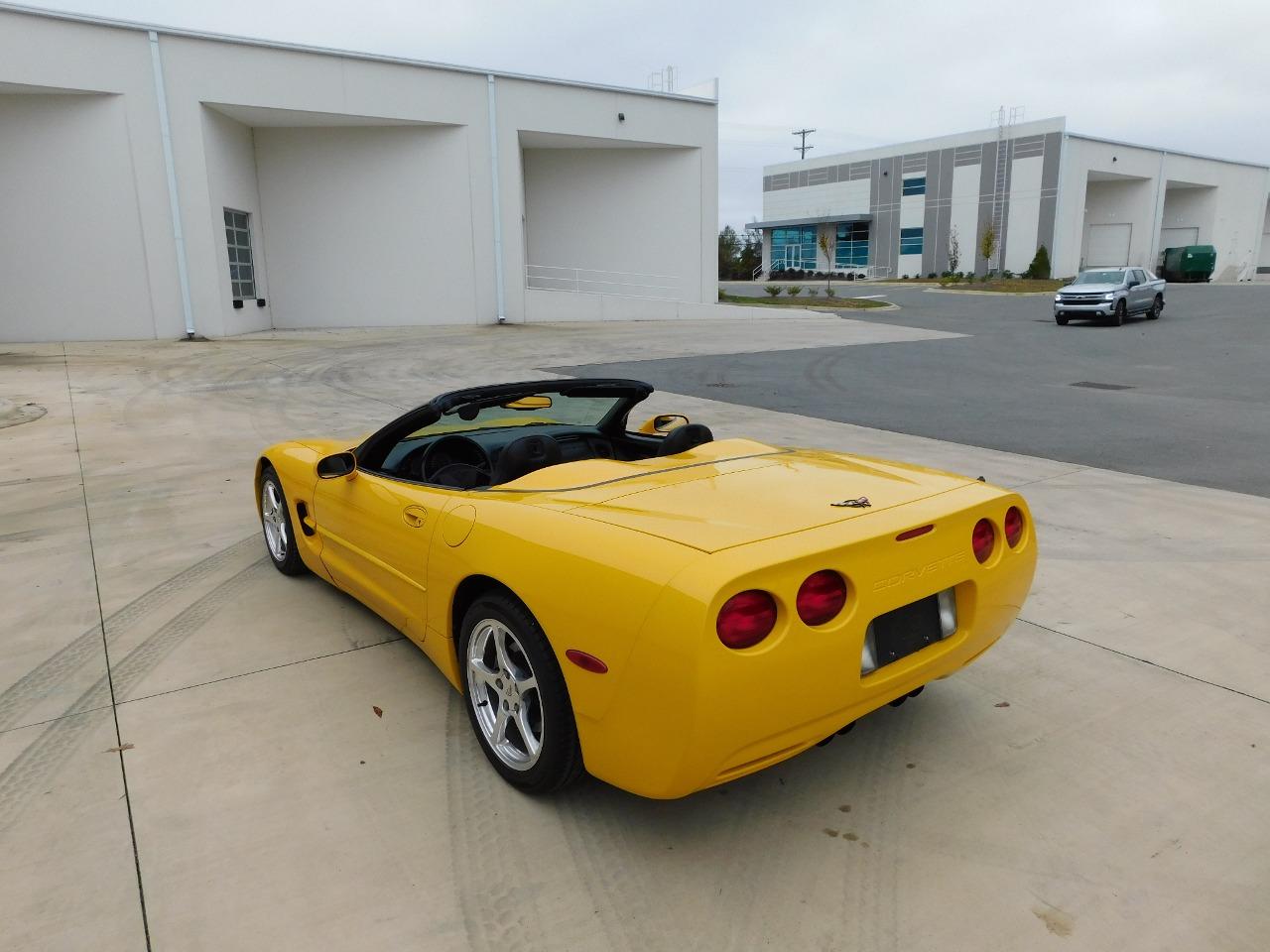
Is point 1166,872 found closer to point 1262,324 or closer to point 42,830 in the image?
point 42,830

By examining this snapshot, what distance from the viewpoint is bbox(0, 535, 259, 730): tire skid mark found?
3.49 meters

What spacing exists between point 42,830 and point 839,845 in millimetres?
2379

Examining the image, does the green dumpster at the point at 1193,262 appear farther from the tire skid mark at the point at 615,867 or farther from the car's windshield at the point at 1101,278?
the tire skid mark at the point at 615,867

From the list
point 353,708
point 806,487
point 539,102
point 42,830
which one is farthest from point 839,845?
point 539,102

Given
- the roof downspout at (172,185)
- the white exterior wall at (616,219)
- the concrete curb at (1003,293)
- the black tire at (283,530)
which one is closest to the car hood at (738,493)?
the black tire at (283,530)

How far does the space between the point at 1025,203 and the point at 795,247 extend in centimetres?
2225

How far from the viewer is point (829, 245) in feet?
232

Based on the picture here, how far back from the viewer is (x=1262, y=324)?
79.4ft

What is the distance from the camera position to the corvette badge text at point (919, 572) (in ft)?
8.24

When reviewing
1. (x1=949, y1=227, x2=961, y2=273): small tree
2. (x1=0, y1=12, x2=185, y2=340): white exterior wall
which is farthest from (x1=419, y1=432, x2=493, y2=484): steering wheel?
(x1=949, y1=227, x2=961, y2=273): small tree

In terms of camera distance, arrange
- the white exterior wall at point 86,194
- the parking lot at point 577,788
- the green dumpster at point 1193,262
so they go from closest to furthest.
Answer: the parking lot at point 577,788 < the white exterior wall at point 86,194 < the green dumpster at point 1193,262

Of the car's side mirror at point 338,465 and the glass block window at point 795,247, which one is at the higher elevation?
the glass block window at point 795,247

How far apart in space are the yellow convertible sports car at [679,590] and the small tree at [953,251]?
61828mm

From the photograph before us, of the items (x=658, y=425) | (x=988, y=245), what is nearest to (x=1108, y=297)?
(x=658, y=425)
